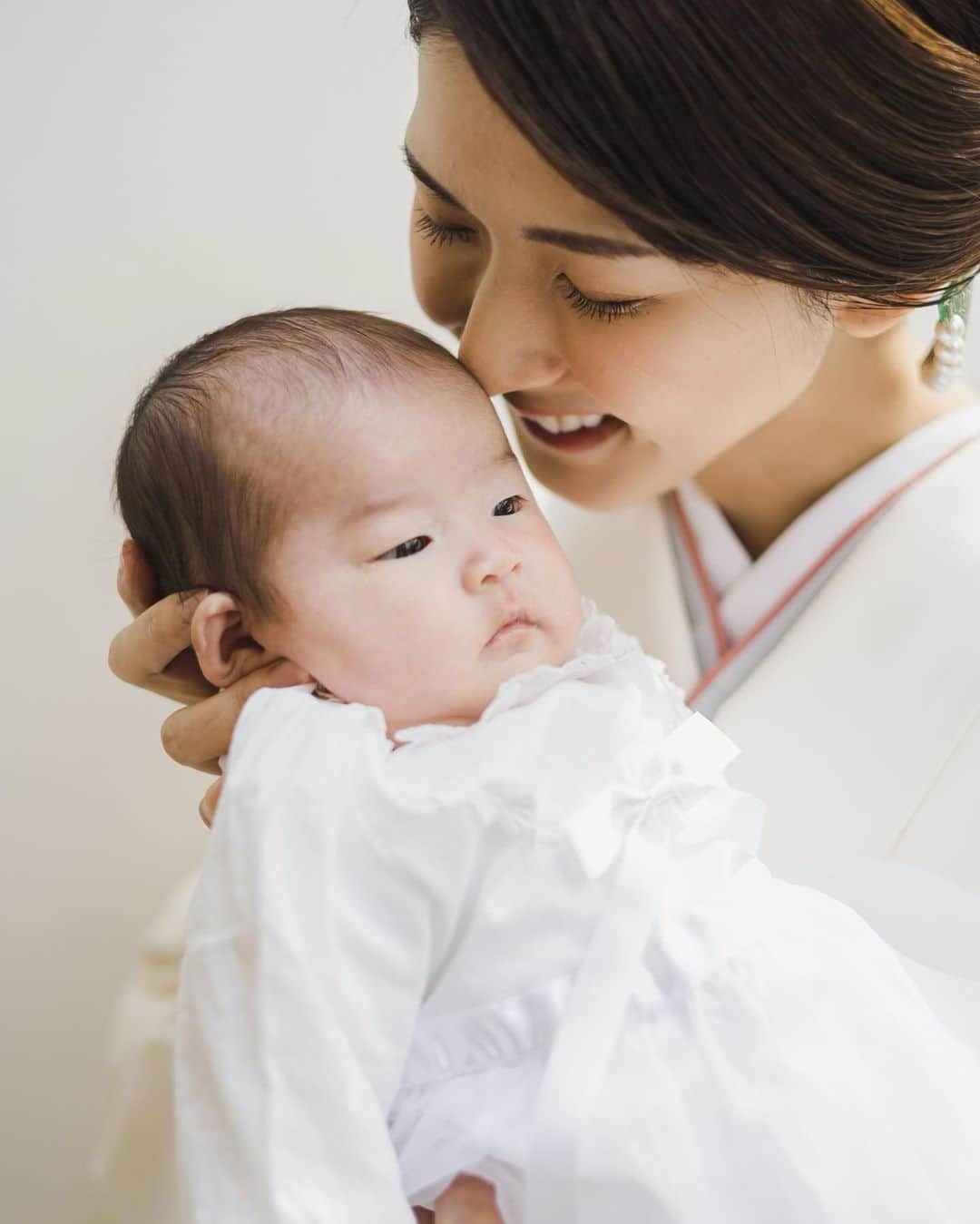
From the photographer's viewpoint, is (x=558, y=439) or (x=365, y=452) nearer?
(x=365, y=452)

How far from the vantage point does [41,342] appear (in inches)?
61.1

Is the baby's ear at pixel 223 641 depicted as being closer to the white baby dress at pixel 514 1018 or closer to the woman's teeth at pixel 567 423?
the white baby dress at pixel 514 1018

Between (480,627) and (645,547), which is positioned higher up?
(480,627)

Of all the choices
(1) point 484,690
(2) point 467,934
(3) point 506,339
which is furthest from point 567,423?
(2) point 467,934

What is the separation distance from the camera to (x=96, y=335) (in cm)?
160

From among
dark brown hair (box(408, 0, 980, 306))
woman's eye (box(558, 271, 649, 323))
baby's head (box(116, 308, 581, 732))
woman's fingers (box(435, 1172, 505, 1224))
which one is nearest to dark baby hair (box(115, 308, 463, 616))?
baby's head (box(116, 308, 581, 732))

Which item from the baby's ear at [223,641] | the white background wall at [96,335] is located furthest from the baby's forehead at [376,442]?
the white background wall at [96,335]

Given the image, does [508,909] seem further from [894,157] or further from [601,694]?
[894,157]

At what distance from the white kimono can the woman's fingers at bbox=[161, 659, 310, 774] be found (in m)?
0.32

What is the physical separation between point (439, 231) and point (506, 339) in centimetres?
18

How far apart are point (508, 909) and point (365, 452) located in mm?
378

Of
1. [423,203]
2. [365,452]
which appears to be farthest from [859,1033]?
[423,203]

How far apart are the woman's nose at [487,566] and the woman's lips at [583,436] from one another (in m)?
0.35

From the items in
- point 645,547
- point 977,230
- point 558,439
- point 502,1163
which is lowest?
point 502,1163
